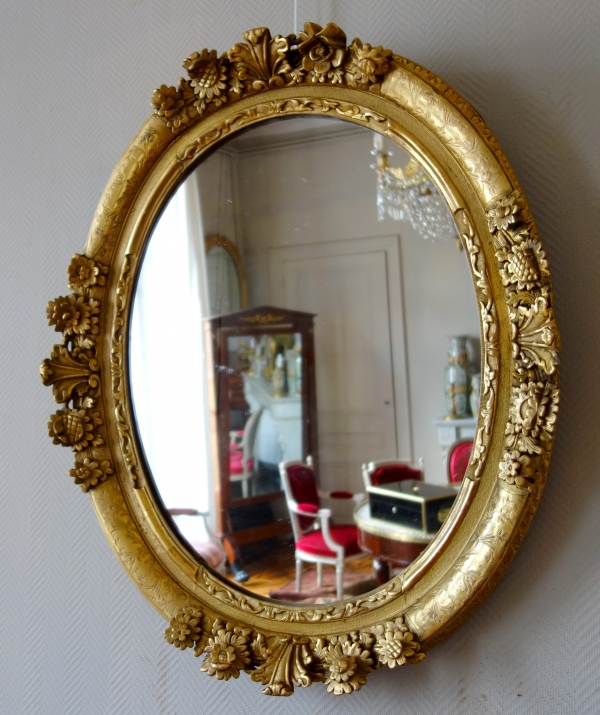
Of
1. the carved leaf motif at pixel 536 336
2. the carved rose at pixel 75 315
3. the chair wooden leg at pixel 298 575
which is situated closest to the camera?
the carved leaf motif at pixel 536 336

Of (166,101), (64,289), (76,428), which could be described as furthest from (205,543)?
(166,101)

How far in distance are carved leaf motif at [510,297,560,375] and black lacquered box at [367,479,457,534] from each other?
7.0 inches

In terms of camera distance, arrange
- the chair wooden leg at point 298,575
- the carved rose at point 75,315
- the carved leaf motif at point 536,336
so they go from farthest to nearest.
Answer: the carved rose at point 75,315 → the chair wooden leg at point 298,575 → the carved leaf motif at point 536,336

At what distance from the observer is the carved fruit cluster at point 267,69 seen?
833 mm

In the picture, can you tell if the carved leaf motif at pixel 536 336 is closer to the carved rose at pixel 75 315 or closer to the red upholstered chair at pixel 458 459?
the red upholstered chair at pixel 458 459

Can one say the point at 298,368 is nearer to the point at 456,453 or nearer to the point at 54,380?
the point at 456,453

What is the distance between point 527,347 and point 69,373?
60 centimetres

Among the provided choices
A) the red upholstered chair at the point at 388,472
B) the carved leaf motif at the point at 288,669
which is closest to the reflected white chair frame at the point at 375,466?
the red upholstered chair at the point at 388,472

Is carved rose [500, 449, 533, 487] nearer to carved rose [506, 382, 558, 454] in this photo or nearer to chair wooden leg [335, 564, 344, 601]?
carved rose [506, 382, 558, 454]

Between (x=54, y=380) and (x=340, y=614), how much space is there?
1.60ft

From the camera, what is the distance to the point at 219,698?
0.95 m

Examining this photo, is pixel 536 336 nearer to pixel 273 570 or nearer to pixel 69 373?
pixel 273 570

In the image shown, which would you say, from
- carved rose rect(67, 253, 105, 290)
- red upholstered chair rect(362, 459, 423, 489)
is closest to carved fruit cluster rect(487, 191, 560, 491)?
red upholstered chair rect(362, 459, 423, 489)

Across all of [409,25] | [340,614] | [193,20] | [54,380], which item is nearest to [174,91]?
[193,20]
